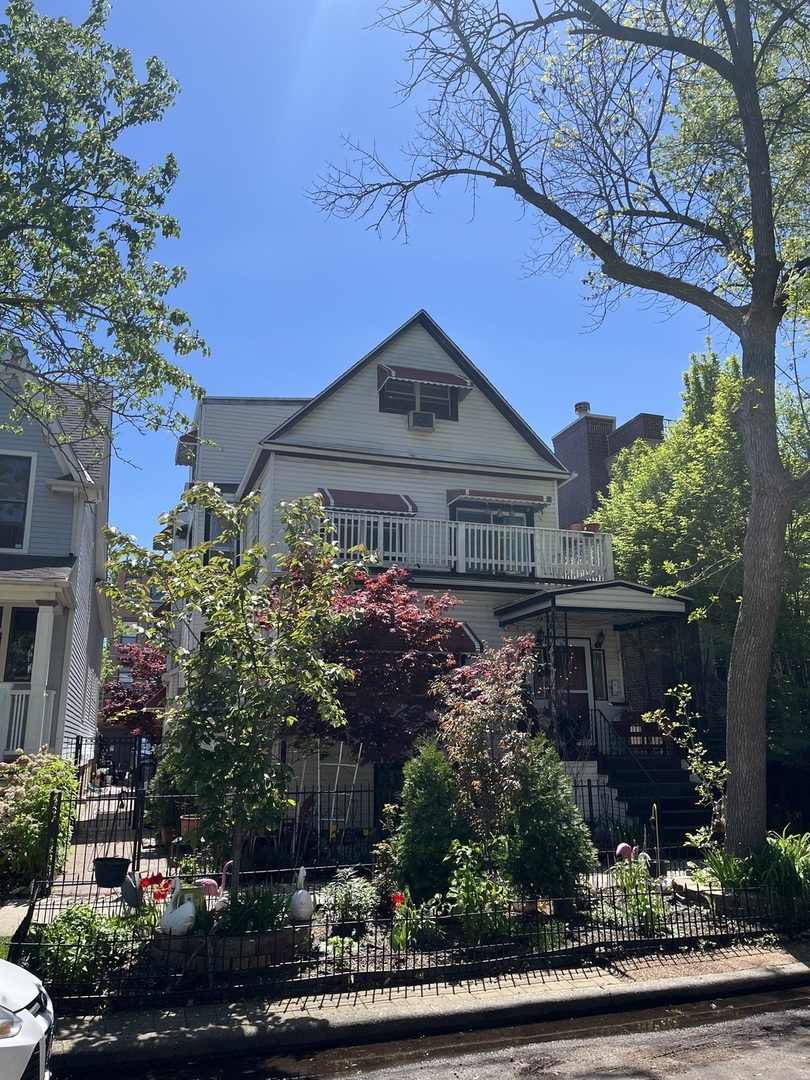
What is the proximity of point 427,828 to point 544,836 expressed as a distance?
48.5 inches

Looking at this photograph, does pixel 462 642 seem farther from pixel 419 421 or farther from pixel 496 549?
pixel 419 421

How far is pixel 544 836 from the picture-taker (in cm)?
871

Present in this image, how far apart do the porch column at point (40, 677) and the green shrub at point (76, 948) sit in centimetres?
774

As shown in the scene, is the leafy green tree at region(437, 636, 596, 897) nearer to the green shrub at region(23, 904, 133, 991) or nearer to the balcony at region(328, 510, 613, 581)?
the green shrub at region(23, 904, 133, 991)

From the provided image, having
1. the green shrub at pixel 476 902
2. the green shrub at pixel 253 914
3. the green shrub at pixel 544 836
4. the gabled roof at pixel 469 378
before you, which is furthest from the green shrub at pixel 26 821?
the gabled roof at pixel 469 378

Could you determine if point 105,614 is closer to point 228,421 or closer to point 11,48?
point 228,421

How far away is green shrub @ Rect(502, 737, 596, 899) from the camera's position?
8.66m

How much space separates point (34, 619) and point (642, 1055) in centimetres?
1448

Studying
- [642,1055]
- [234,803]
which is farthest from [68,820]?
[642,1055]

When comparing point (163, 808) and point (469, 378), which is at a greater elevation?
point (469, 378)

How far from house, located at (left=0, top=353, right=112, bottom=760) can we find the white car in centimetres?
1018

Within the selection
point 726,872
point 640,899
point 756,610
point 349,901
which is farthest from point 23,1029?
point 756,610

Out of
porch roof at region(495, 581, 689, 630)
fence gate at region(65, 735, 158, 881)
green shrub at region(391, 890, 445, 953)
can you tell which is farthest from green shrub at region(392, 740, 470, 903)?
porch roof at region(495, 581, 689, 630)

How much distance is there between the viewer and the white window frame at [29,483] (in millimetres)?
16391
